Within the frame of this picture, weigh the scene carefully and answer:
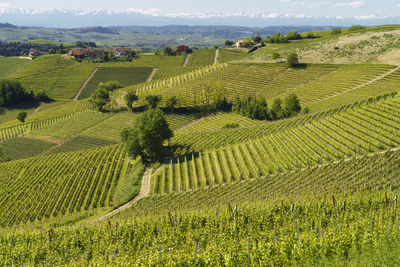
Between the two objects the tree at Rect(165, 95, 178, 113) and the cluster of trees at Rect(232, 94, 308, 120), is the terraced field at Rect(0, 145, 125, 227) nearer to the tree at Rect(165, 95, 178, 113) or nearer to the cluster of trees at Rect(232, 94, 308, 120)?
the tree at Rect(165, 95, 178, 113)

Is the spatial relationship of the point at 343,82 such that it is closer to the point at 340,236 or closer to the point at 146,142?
the point at 146,142

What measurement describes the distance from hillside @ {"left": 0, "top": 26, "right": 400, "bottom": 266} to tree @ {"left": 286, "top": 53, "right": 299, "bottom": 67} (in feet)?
58.4

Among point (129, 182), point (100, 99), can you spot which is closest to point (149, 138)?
point (129, 182)

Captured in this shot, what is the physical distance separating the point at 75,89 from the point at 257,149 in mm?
154638

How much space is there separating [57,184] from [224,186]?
36.5 meters


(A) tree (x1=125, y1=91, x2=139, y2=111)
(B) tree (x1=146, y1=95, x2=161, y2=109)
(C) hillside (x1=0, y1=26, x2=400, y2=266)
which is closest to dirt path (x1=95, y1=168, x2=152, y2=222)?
(C) hillside (x1=0, y1=26, x2=400, y2=266)

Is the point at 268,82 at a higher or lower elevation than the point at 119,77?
higher

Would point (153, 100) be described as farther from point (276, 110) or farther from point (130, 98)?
point (276, 110)

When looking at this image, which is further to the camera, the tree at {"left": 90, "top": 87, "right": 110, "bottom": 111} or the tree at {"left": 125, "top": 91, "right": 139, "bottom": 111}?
the tree at {"left": 90, "top": 87, "right": 110, "bottom": 111}

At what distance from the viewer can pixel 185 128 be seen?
332 feet

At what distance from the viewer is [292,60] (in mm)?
131125

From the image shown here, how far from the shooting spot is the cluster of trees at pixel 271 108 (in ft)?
286

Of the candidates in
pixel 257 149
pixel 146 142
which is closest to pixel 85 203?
pixel 146 142

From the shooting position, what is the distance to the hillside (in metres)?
22.6
